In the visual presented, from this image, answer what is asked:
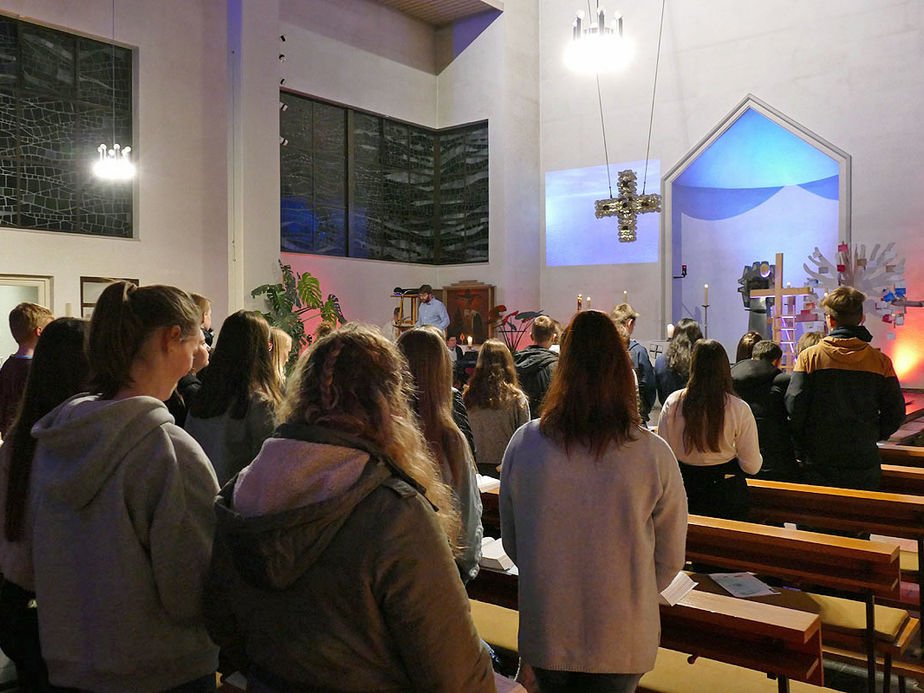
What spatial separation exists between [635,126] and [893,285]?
183 inches

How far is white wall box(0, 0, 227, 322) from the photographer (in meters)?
9.06

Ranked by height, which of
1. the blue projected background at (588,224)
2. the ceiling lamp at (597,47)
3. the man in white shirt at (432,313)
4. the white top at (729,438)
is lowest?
the white top at (729,438)

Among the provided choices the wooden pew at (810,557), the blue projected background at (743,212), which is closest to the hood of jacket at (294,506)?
the wooden pew at (810,557)

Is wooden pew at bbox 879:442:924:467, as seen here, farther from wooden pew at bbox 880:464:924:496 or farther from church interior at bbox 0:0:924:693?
church interior at bbox 0:0:924:693

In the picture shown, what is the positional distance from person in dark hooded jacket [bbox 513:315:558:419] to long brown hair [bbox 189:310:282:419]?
8.18ft

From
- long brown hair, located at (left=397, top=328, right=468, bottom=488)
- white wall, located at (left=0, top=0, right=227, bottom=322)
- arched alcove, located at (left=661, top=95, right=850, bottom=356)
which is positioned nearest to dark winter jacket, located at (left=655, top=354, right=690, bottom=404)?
long brown hair, located at (left=397, top=328, right=468, bottom=488)

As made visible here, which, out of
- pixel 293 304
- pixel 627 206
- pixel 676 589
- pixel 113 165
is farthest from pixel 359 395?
pixel 627 206

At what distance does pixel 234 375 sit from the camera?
269 centimetres

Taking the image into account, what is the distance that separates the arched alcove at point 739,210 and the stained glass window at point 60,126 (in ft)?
26.4

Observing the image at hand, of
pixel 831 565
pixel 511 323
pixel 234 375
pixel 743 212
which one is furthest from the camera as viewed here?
pixel 743 212

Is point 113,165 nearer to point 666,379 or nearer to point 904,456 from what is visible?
point 666,379

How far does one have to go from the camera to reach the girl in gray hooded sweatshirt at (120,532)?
1.53 meters

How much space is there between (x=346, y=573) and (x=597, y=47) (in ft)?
37.2

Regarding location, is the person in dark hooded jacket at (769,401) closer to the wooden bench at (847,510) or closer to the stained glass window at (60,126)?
the wooden bench at (847,510)
